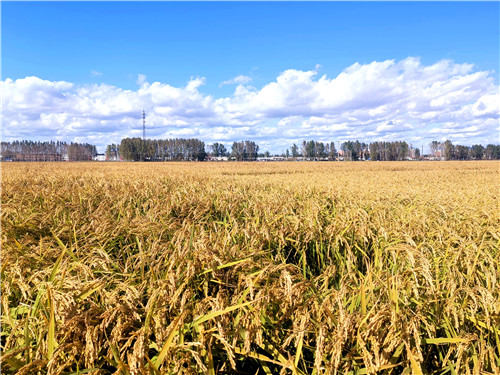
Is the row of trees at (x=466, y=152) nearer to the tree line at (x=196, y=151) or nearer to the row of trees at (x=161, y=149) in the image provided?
the tree line at (x=196, y=151)

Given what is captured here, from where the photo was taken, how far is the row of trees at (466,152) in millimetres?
157250

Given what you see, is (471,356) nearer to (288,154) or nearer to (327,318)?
(327,318)

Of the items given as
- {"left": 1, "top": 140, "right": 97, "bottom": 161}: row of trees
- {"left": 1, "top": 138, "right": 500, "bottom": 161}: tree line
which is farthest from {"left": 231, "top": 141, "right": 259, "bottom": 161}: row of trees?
{"left": 1, "top": 140, "right": 97, "bottom": 161}: row of trees

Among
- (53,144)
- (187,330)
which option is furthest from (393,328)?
(53,144)

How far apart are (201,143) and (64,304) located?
566 ft

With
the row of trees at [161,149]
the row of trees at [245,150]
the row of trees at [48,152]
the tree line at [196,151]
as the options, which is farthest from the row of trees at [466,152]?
the row of trees at [48,152]

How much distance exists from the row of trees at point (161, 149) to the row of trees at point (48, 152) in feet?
67.8

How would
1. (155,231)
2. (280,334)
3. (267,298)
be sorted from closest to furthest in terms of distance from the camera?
(267,298)
(280,334)
(155,231)

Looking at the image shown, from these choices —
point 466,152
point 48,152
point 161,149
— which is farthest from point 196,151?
point 466,152

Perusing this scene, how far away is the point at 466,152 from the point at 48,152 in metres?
239

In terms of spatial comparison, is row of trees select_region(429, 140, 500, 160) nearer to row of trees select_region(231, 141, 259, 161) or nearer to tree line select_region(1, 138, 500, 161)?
tree line select_region(1, 138, 500, 161)

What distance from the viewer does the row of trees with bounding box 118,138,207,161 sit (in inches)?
5935

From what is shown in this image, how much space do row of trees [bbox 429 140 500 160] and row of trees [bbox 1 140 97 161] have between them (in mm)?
201454

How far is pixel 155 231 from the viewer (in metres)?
3.46
